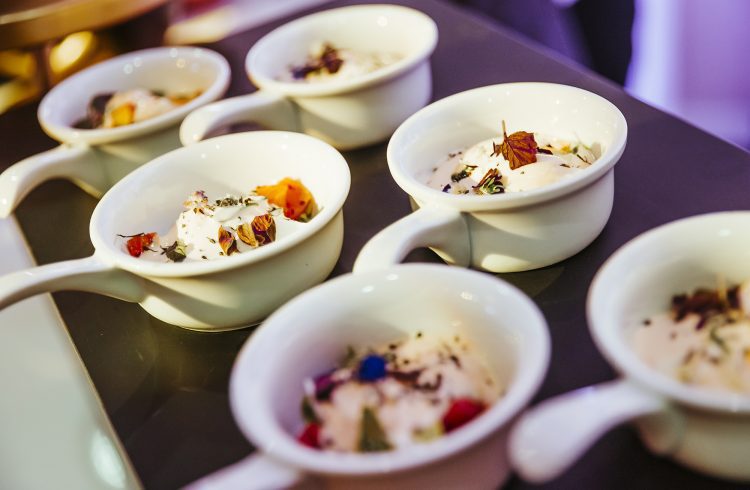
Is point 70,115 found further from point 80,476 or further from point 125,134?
point 80,476

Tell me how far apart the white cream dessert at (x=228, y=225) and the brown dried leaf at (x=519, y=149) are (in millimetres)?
250

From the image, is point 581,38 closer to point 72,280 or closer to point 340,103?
point 340,103

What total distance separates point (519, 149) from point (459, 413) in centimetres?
38

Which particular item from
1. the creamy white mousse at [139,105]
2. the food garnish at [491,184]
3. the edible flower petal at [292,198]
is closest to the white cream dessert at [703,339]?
the food garnish at [491,184]

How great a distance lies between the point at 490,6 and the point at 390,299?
1500 mm

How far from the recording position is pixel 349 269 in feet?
3.18

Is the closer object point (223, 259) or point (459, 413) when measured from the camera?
point (459, 413)

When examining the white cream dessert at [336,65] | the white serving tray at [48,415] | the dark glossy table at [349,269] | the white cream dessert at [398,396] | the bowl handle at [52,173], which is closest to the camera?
the white cream dessert at [398,396]

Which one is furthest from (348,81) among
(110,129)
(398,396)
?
(398,396)

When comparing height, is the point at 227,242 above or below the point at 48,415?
above

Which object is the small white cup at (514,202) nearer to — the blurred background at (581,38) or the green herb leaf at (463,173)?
the green herb leaf at (463,173)

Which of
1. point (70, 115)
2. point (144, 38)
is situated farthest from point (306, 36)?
point (144, 38)

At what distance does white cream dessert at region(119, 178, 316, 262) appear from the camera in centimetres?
90

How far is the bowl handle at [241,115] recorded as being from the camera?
1115 millimetres
